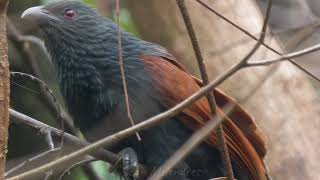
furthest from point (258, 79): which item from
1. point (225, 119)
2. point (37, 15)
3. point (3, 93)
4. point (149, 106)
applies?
point (3, 93)

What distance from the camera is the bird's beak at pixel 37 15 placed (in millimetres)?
2779

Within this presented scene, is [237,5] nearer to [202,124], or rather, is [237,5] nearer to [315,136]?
[315,136]

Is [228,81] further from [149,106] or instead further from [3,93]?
[3,93]

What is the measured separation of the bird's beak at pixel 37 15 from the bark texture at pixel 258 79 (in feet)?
2.24

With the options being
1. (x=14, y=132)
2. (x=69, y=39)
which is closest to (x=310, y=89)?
(x=69, y=39)

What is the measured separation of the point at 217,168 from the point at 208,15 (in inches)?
34.2

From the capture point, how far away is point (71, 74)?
107 inches

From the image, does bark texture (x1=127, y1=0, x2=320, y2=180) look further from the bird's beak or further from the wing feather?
the bird's beak

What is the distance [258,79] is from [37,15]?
3.28ft

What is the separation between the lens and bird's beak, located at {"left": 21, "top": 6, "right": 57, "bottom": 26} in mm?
2779

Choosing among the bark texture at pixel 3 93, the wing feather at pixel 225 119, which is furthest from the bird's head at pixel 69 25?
the bark texture at pixel 3 93

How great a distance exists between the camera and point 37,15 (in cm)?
281

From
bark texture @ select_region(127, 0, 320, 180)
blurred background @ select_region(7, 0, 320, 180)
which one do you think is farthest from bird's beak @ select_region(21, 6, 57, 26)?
bark texture @ select_region(127, 0, 320, 180)

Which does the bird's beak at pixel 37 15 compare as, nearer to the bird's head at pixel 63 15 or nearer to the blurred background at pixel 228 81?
the bird's head at pixel 63 15
